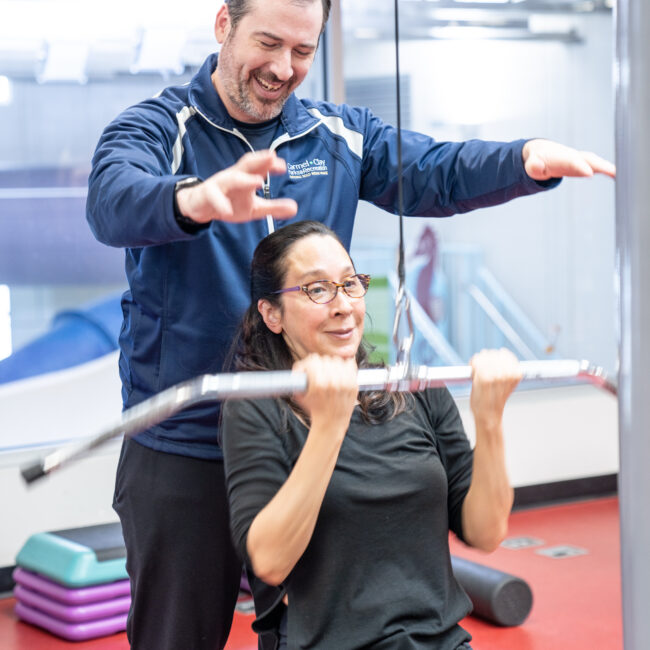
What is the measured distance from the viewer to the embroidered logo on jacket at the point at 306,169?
2047mm

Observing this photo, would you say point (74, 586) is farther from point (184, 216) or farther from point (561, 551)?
point (184, 216)

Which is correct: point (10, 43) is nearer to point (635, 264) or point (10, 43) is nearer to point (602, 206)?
point (602, 206)

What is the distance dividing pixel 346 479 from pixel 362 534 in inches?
3.9

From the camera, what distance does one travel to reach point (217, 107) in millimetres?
1981

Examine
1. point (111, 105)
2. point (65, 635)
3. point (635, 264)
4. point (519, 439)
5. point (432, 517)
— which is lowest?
point (65, 635)

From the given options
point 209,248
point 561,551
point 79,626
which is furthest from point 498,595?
point 209,248

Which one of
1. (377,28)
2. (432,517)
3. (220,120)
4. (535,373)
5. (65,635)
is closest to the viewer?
(535,373)

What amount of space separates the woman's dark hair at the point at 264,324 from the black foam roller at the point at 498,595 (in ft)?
5.74

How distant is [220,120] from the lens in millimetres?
1981

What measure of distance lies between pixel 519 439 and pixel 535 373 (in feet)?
12.1

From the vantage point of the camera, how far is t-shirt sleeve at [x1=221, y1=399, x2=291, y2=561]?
170cm

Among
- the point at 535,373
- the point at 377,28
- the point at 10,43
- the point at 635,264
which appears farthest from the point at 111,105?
the point at 635,264

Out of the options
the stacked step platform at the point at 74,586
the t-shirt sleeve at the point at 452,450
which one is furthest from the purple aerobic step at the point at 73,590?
the t-shirt sleeve at the point at 452,450

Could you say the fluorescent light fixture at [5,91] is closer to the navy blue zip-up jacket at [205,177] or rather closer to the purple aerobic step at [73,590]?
the purple aerobic step at [73,590]
